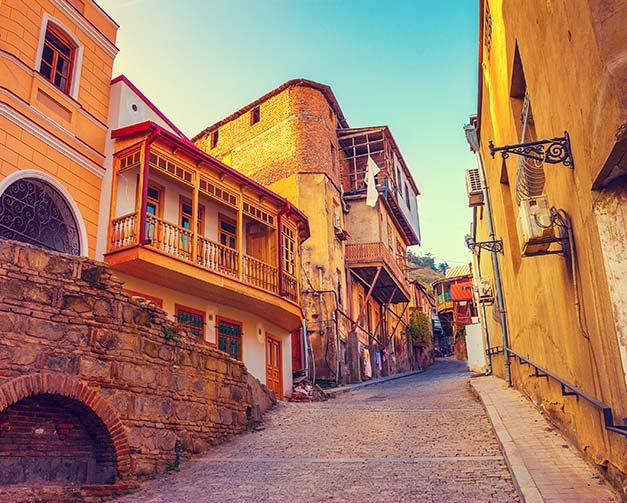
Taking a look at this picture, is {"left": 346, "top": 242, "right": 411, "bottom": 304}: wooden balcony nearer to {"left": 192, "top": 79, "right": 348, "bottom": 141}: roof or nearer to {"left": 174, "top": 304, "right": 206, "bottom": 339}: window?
{"left": 192, "top": 79, "right": 348, "bottom": 141}: roof

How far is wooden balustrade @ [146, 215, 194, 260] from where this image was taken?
39.9 ft

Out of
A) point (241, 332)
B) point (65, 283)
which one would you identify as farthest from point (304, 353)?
point (65, 283)

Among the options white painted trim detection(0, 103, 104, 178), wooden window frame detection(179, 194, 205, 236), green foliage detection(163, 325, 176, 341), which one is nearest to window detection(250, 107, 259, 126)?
wooden window frame detection(179, 194, 205, 236)

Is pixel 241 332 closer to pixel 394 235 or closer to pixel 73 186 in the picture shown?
pixel 73 186

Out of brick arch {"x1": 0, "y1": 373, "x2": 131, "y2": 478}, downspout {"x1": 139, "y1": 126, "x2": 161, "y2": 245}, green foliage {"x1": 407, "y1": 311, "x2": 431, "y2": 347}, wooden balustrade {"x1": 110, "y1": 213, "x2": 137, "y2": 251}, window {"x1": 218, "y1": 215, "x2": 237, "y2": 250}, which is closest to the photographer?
brick arch {"x1": 0, "y1": 373, "x2": 131, "y2": 478}

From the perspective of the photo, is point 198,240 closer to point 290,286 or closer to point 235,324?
point 235,324

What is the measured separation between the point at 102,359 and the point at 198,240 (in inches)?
270

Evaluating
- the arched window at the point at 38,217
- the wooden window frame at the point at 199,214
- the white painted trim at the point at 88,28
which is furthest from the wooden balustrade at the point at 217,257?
the white painted trim at the point at 88,28

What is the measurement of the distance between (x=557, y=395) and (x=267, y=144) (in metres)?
20.1

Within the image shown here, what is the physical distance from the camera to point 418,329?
122 ft

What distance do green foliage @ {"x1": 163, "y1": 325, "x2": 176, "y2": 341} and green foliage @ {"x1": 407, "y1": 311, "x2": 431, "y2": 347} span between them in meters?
28.9

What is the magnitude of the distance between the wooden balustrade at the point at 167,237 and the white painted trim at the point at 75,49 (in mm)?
3161

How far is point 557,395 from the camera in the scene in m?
7.38

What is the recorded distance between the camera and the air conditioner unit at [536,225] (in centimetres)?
529
